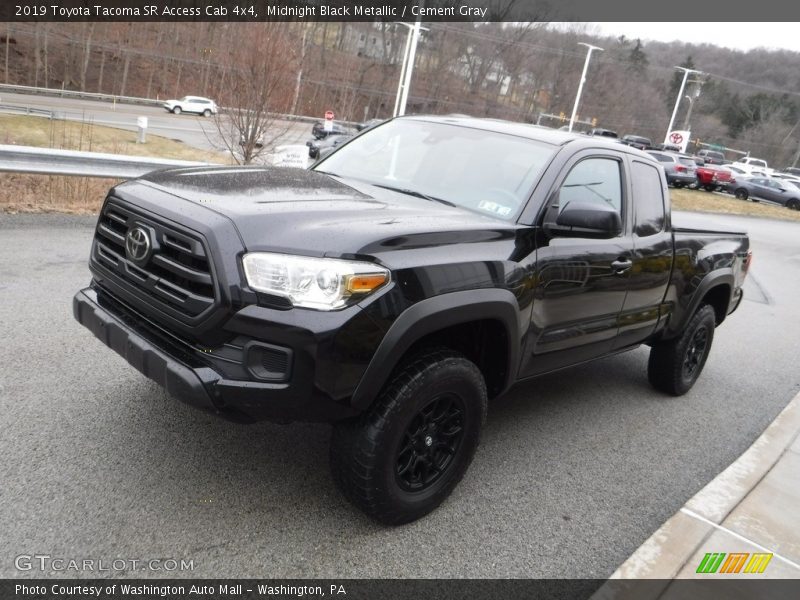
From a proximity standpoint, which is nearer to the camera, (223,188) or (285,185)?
(223,188)

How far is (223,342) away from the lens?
2607mm

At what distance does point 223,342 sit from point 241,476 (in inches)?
38.5

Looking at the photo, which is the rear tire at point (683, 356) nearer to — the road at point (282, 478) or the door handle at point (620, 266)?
the road at point (282, 478)

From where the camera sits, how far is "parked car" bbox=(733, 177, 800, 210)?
35656 millimetres

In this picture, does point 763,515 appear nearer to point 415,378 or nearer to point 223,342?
point 415,378

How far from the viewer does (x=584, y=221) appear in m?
3.33

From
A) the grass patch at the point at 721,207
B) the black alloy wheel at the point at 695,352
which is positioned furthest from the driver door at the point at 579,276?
the grass patch at the point at 721,207

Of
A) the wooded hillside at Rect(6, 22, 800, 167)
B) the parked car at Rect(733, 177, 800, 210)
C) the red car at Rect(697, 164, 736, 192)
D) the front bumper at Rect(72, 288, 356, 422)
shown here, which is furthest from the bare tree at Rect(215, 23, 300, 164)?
the wooded hillside at Rect(6, 22, 800, 167)

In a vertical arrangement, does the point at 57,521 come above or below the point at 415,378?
below

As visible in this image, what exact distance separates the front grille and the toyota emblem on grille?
0.01 metres

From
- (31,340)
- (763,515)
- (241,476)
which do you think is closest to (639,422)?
(763,515)

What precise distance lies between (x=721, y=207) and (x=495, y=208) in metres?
28.9

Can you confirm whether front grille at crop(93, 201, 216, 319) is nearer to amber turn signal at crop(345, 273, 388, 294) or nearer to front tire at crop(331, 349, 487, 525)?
amber turn signal at crop(345, 273, 388, 294)

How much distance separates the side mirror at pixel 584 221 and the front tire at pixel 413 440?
36.8 inches
